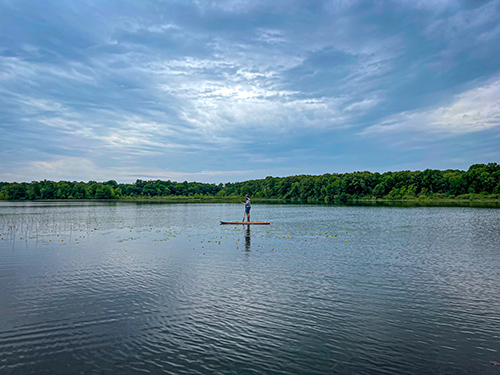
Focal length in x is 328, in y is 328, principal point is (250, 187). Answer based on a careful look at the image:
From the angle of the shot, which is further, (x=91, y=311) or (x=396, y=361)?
(x=91, y=311)

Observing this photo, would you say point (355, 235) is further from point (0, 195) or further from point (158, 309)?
point (0, 195)

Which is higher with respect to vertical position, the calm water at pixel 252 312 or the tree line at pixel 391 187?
the tree line at pixel 391 187

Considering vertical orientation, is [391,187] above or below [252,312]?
above

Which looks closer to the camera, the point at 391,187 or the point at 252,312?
the point at 252,312

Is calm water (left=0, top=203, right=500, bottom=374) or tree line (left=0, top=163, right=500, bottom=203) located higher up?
tree line (left=0, top=163, right=500, bottom=203)

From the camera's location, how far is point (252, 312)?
11.5 meters

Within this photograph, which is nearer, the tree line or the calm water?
the calm water

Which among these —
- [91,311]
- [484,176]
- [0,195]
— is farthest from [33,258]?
[0,195]

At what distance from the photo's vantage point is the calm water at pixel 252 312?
27.1 ft

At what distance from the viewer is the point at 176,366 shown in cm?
805

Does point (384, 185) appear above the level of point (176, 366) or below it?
above

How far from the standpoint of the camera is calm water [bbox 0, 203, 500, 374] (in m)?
8.27

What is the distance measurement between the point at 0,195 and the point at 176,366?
739ft

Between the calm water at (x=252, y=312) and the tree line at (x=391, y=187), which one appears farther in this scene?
the tree line at (x=391, y=187)
